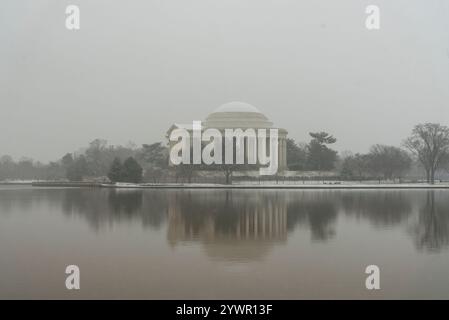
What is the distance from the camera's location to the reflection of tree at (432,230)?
40.3 feet

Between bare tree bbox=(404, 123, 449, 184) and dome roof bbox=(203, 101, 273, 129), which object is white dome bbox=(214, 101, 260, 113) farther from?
bare tree bbox=(404, 123, 449, 184)

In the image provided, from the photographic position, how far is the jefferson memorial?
64.8 meters

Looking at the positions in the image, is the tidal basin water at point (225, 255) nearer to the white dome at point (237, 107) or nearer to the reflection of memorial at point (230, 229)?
the reflection of memorial at point (230, 229)

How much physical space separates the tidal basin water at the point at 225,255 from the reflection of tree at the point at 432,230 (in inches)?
1.1

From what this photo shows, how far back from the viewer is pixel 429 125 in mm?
55062

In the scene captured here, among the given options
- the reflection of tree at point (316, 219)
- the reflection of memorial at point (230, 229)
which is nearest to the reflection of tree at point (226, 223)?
the reflection of memorial at point (230, 229)

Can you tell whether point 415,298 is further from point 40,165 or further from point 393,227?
point 40,165

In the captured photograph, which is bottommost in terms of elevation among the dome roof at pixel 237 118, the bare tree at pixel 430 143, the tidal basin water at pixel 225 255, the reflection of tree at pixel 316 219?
the tidal basin water at pixel 225 255

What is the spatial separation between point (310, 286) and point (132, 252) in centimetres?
460

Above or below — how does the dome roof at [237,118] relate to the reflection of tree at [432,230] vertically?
above

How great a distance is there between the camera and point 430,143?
55375mm

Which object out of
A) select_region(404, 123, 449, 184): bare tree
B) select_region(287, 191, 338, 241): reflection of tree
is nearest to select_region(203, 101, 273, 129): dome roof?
select_region(404, 123, 449, 184): bare tree

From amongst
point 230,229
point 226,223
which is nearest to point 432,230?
point 230,229

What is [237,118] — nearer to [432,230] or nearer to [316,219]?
[316,219]
